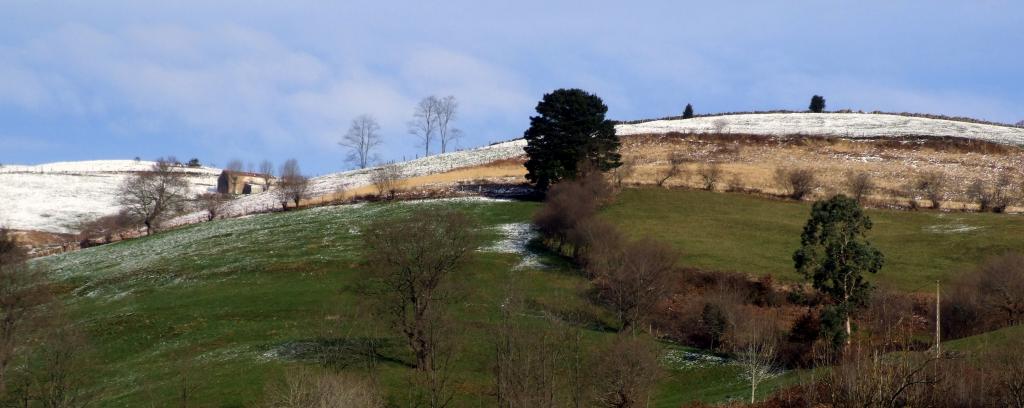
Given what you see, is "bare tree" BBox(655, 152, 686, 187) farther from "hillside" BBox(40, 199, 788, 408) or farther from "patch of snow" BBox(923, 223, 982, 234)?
"patch of snow" BBox(923, 223, 982, 234)

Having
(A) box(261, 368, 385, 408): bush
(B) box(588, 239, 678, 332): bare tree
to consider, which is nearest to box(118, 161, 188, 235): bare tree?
(B) box(588, 239, 678, 332): bare tree

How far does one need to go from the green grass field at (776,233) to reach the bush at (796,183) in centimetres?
299

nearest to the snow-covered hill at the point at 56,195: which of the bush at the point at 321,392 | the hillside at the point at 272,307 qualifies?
the hillside at the point at 272,307

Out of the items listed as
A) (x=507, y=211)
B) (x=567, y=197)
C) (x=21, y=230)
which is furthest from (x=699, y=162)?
(x=21, y=230)

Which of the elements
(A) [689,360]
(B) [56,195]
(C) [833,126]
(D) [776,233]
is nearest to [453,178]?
(D) [776,233]

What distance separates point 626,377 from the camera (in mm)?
42094

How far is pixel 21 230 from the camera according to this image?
12469 centimetres

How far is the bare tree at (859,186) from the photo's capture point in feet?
317

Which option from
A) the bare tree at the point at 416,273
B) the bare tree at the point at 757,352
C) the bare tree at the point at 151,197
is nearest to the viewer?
the bare tree at the point at 757,352

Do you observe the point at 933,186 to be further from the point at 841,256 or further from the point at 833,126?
the point at 841,256

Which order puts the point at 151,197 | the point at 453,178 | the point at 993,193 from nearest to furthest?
the point at 993,193
the point at 151,197
the point at 453,178

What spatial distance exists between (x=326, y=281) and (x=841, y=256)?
3646 centimetres

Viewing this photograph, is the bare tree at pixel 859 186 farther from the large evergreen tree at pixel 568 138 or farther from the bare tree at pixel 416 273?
the bare tree at pixel 416 273

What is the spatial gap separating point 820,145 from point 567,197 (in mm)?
63387
